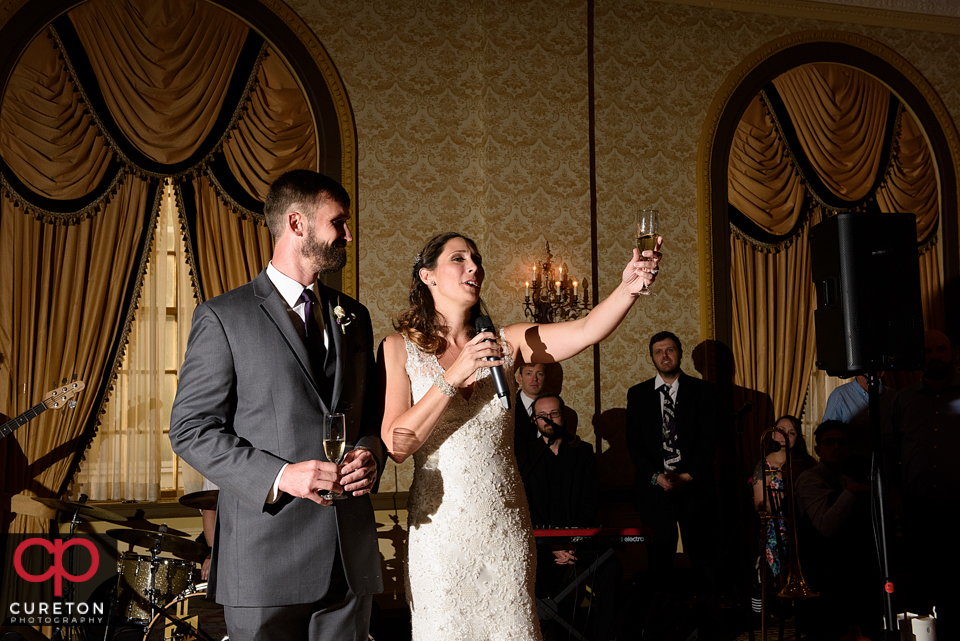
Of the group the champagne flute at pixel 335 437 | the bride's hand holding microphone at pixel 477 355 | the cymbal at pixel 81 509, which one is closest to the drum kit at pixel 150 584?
the cymbal at pixel 81 509

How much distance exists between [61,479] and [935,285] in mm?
7043

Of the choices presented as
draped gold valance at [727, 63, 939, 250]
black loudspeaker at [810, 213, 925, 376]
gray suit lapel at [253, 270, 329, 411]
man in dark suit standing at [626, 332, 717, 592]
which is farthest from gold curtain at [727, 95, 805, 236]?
gray suit lapel at [253, 270, 329, 411]

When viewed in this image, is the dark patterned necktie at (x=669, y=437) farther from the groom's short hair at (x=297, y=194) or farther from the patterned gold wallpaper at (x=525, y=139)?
the groom's short hair at (x=297, y=194)

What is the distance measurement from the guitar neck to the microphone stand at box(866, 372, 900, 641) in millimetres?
4432

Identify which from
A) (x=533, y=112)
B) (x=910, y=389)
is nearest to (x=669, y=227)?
(x=533, y=112)

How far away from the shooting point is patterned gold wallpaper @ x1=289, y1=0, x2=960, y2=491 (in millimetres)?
5684

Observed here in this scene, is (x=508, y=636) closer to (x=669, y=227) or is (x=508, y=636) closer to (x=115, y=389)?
(x=115, y=389)

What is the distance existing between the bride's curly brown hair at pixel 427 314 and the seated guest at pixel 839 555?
2751mm

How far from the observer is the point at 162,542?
4.04 meters

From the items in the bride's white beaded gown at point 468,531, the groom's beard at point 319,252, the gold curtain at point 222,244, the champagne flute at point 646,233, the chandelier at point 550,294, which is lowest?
the bride's white beaded gown at point 468,531

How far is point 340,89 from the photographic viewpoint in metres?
5.63

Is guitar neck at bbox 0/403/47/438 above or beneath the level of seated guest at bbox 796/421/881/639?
above

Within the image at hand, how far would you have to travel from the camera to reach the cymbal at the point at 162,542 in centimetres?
404

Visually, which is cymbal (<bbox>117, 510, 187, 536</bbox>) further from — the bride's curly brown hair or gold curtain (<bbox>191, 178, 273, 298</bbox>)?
the bride's curly brown hair
